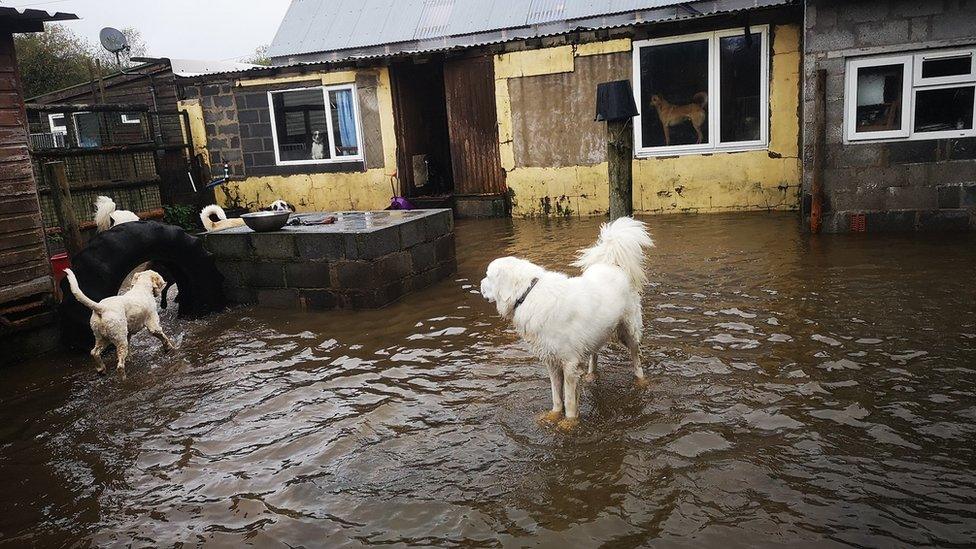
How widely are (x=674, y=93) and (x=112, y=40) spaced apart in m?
18.6

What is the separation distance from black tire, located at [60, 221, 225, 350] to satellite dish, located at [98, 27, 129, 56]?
51.4ft

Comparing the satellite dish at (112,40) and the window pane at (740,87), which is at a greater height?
the satellite dish at (112,40)

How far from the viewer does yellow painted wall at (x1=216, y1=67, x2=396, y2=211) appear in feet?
48.9

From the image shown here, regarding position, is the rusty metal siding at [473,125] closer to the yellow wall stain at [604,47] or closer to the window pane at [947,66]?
the yellow wall stain at [604,47]

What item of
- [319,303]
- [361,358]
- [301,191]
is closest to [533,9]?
[301,191]

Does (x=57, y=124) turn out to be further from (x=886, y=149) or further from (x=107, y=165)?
(x=886, y=149)

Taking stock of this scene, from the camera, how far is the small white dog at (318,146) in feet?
51.2

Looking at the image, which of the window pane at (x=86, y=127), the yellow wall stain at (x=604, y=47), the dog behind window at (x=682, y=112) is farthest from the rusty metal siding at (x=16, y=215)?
the window pane at (x=86, y=127)

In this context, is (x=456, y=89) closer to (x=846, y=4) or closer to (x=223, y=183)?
(x=223, y=183)

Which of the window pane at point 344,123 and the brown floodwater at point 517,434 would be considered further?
the window pane at point 344,123

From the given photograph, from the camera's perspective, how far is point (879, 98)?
30.2 ft

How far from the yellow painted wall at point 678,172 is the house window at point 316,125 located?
12.6 feet

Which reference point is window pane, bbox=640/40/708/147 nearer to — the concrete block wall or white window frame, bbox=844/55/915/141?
white window frame, bbox=844/55/915/141

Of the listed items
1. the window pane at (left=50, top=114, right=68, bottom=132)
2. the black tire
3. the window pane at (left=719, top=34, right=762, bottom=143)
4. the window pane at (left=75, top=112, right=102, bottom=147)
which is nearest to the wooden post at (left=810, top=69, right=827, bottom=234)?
the window pane at (left=719, top=34, right=762, bottom=143)
